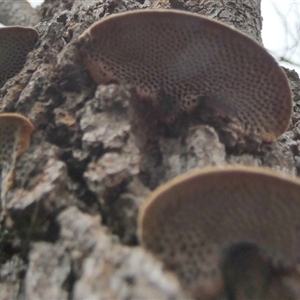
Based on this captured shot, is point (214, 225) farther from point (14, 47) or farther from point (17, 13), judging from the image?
point (17, 13)

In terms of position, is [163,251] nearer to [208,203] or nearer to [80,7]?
[208,203]

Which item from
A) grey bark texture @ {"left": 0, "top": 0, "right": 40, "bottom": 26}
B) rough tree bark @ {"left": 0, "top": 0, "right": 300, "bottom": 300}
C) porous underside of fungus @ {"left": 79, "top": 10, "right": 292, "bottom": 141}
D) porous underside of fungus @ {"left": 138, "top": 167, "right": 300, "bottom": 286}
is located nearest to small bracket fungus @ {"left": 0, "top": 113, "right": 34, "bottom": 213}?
rough tree bark @ {"left": 0, "top": 0, "right": 300, "bottom": 300}

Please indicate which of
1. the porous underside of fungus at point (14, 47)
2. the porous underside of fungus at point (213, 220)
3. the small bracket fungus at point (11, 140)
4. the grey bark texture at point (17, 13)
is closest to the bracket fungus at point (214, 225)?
the porous underside of fungus at point (213, 220)

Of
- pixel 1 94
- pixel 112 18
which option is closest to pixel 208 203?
pixel 112 18

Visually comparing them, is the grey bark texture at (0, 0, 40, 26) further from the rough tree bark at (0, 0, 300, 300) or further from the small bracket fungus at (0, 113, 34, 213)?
the small bracket fungus at (0, 113, 34, 213)

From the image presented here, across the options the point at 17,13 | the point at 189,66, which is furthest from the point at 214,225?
the point at 17,13

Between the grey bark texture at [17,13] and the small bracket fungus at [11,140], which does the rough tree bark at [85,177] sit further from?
the grey bark texture at [17,13]
